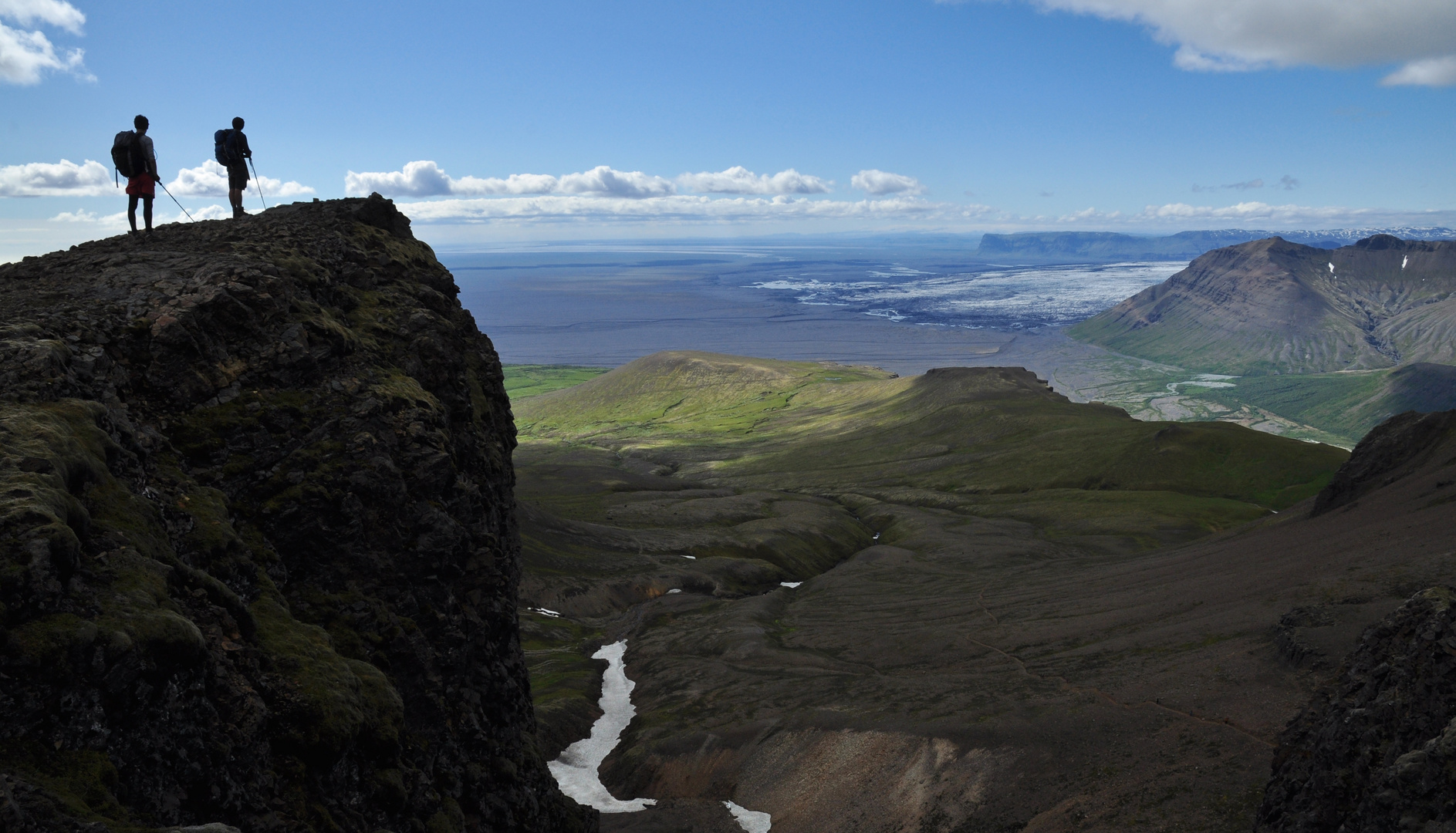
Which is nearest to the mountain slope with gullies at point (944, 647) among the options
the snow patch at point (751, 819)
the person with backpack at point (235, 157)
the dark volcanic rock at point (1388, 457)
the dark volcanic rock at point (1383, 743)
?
the snow patch at point (751, 819)

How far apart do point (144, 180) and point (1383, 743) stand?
5403 centimetres

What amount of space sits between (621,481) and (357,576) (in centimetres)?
16354

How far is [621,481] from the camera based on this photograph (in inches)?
7736

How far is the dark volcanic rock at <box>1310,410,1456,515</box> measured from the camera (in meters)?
114

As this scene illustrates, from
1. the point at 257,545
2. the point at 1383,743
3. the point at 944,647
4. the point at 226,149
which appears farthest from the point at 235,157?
the point at 944,647

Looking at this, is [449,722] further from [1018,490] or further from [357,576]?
[1018,490]

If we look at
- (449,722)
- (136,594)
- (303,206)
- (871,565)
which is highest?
(303,206)

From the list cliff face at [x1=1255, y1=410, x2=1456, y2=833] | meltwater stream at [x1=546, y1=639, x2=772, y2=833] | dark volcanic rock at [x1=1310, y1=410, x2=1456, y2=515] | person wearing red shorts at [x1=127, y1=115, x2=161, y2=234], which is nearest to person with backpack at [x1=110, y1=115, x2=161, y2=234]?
person wearing red shorts at [x1=127, y1=115, x2=161, y2=234]

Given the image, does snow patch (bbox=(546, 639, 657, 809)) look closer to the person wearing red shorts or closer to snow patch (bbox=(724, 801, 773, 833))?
snow patch (bbox=(724, 801, 773, 833))

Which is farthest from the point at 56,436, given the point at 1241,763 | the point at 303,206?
the point at 1241,763

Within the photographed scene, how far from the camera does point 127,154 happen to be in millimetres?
36031

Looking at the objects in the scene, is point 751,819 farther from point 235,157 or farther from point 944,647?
point 235,157

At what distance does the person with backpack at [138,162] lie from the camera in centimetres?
3581

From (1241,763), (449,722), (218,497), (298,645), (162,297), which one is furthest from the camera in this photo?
(1241,763)
